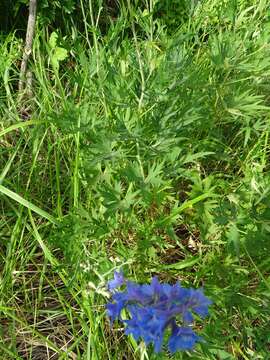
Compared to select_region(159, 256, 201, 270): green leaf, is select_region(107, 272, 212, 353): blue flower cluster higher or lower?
higher

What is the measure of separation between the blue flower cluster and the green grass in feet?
1.04

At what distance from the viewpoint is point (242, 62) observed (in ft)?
5.86

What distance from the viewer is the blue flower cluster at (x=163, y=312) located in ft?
3.22

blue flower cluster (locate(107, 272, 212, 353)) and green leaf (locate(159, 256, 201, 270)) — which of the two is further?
green leaf (locate(159, 256, 201, 270))

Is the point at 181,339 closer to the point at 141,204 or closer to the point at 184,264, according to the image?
the point at 184,264

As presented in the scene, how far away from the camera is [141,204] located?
1.64 meters

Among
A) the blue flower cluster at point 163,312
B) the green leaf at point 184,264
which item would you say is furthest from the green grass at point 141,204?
the blue flower cluster at point 163,312

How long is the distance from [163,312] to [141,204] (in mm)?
676

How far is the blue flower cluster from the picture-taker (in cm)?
98

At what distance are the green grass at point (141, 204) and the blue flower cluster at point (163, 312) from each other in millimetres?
318

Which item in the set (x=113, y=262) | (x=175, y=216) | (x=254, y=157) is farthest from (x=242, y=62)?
(x=113, y=262)

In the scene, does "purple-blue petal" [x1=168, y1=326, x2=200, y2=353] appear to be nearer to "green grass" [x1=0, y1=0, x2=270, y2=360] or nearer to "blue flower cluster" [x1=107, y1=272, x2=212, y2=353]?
"blue flower cluster" [x1=107, y1=272, x2=212, y2=353]

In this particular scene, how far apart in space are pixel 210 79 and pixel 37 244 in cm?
77

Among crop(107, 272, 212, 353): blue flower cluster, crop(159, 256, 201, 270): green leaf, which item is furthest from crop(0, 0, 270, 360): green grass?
crop(107, 272, 212, 353): blue flower cluster
